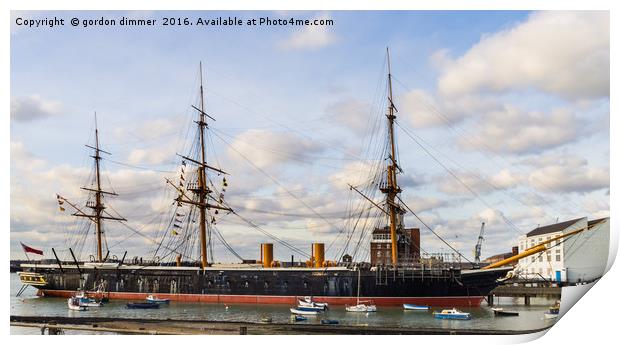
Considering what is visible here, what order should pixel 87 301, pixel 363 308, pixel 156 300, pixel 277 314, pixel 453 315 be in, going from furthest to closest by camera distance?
pixel 156 300
pixel 87 301
pixel 363 308
pixel 277 314
pixel 453 315

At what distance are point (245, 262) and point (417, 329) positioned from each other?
2701 cm

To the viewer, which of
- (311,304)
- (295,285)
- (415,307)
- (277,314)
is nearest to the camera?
(277,314)

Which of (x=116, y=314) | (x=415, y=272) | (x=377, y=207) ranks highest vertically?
(x=377, y=207)

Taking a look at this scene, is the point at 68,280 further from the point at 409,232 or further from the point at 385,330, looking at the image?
the point at 385,330

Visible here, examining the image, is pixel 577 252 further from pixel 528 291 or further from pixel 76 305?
pixel 76 305

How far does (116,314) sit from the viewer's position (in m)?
40.6

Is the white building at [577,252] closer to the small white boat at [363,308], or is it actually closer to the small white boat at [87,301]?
the small white boat at [363,308]

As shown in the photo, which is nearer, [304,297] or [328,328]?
[328,328]

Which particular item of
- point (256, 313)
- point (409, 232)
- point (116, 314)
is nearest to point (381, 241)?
point (409, 232)

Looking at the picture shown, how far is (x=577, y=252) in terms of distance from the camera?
3669 centimetres

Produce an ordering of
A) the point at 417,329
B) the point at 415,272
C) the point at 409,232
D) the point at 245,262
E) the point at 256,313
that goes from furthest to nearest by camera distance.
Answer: the point at 409,232, the point at 245,262, the point at 415,272, the point at 256,313, the point at 417,329

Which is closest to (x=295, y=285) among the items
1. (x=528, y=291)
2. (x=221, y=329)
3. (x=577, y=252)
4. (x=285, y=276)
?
(x=285, y=276)

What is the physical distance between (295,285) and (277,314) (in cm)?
603

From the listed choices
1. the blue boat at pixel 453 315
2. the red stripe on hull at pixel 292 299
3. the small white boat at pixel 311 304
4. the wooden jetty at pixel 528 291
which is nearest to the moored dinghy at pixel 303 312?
the small white boat at pixel 311 304
